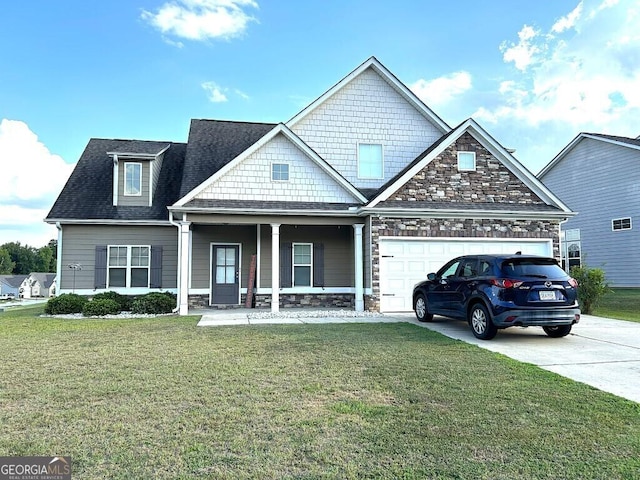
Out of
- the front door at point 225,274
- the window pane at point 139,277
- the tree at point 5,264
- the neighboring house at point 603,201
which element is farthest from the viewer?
the tree at point 5,264

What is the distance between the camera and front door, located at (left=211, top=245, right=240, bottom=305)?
14.5 m

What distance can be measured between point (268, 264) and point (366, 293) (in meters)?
3.65

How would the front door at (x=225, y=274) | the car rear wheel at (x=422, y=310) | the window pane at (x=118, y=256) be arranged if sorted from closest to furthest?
the car rear wheel at (x=422, y=310) → the front door at (x=225, y=274) → the window pane at (x=118, y=256)

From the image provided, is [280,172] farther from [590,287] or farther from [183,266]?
[590,287]

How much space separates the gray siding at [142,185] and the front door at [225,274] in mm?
3176

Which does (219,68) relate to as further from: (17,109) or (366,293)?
(366,293)

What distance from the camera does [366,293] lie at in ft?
42.5

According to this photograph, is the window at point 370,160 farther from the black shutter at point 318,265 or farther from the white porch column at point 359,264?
the black shutter at point 318,265

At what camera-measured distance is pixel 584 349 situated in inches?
286

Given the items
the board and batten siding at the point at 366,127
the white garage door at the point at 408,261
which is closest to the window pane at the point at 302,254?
the board and batten siding at the point at 366,127

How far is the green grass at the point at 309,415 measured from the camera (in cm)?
304

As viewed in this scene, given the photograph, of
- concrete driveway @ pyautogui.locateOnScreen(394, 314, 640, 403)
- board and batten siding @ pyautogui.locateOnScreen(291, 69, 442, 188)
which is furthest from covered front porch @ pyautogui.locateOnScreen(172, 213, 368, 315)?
concrete driveway @ pyautogui.locateOnScreen(394, 314, 640, 403)

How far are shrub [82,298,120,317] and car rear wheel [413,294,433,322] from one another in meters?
8.65

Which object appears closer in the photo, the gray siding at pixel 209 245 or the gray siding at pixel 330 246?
the gray siding at pixel 209 245
